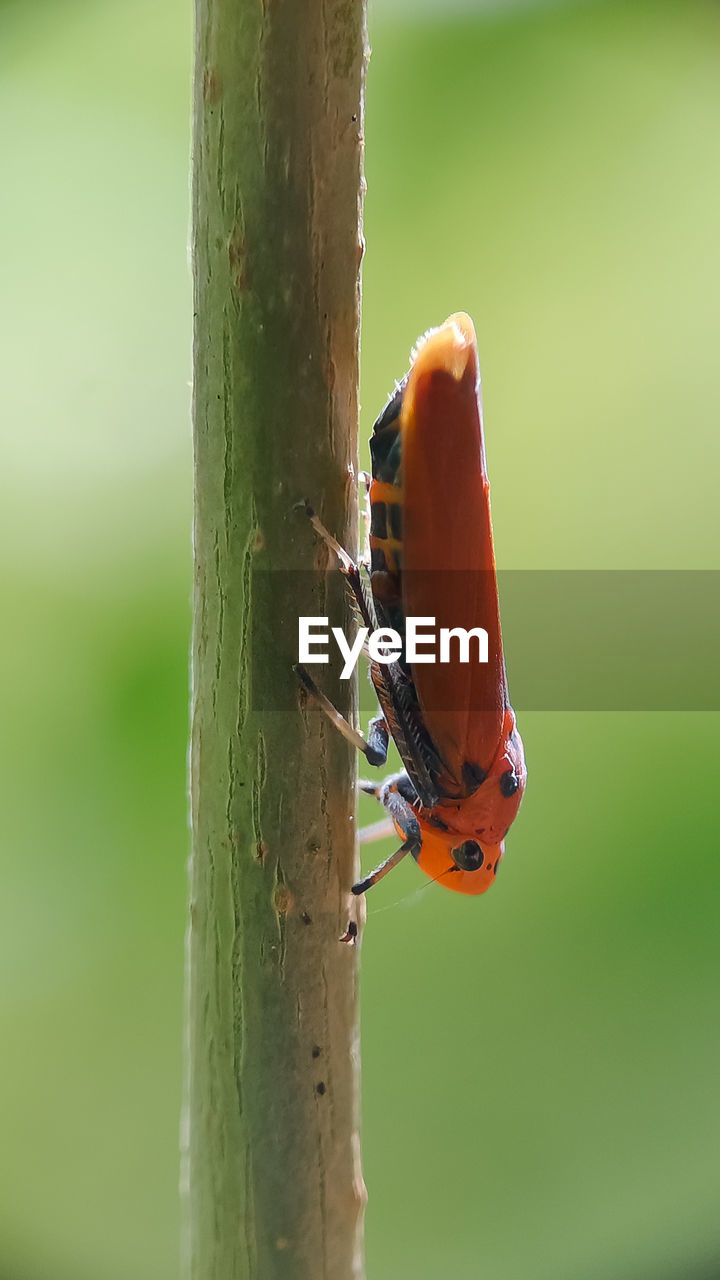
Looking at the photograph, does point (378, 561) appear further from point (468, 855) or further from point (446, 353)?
point (468, 855)

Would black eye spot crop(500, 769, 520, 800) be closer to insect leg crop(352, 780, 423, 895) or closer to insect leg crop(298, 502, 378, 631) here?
insect leg crop(352, 780, 423, 895)

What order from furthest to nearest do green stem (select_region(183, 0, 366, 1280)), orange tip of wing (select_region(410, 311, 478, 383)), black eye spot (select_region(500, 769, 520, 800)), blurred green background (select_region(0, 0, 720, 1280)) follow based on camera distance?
blurred green background (select_region(0, 0, 720, 1280)), black eye spot (select_region(500, 769, 520, 800)), orange tip of wing (select_region(410, 311, 478, 383)), green stem (select_region(183, 0, 366, 1280))

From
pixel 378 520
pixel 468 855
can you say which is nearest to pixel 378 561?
pixel 378 520

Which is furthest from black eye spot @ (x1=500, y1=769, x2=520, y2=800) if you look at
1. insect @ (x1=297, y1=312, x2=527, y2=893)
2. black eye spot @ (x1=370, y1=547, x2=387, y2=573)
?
black eye spot @ (x1=370, y1=547, x2=387, y2=573)

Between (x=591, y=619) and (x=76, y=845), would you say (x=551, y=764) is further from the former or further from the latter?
(x=76, y=845)

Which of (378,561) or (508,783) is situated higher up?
(378,561)

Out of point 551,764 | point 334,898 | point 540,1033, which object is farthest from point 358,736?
point 540,1033
